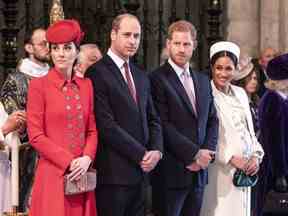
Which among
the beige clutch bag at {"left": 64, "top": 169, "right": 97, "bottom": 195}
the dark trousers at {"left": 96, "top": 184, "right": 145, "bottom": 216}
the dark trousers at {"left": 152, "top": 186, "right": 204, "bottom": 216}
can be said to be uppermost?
the beige clutch bag at {"left": 64, "top": 169, "right": 97, "bottom": 195}

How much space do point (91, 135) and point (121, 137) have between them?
0.58 ft

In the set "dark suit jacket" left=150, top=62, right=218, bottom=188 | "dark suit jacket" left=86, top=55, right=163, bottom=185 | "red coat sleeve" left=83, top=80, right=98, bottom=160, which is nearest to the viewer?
"red coat sleeve" left=83, top=80, right=98, bottom=160

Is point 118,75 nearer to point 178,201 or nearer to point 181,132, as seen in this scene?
point 181,132

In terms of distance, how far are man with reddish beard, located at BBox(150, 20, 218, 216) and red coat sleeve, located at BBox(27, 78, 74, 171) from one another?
83cm

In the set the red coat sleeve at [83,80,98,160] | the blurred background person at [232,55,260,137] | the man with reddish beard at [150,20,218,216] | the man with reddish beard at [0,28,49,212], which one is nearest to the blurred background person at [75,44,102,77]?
the man with reddish beard at [0,28,49,212]

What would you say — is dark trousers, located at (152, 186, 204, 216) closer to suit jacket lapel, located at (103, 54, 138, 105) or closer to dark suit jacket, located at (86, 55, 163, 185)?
dark suit jacket, located at (86, 55, 163, 185)

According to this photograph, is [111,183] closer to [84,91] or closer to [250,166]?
[84,91]

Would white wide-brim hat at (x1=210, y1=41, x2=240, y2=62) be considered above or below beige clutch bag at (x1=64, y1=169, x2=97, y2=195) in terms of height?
above

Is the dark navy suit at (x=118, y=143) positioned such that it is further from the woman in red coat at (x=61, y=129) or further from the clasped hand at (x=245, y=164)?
the clasped hand at (x=245, y=164)

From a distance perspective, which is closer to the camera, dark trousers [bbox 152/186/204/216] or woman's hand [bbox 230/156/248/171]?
dark trousers [bbox 152/186/204/216]

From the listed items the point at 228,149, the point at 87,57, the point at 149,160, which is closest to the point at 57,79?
the point at 149,160

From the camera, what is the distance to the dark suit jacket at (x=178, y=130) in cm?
545

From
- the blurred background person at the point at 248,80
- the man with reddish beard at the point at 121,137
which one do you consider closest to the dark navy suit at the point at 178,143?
the man with reddish beard at the point at 121,137

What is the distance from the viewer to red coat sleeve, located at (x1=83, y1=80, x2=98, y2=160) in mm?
5011
